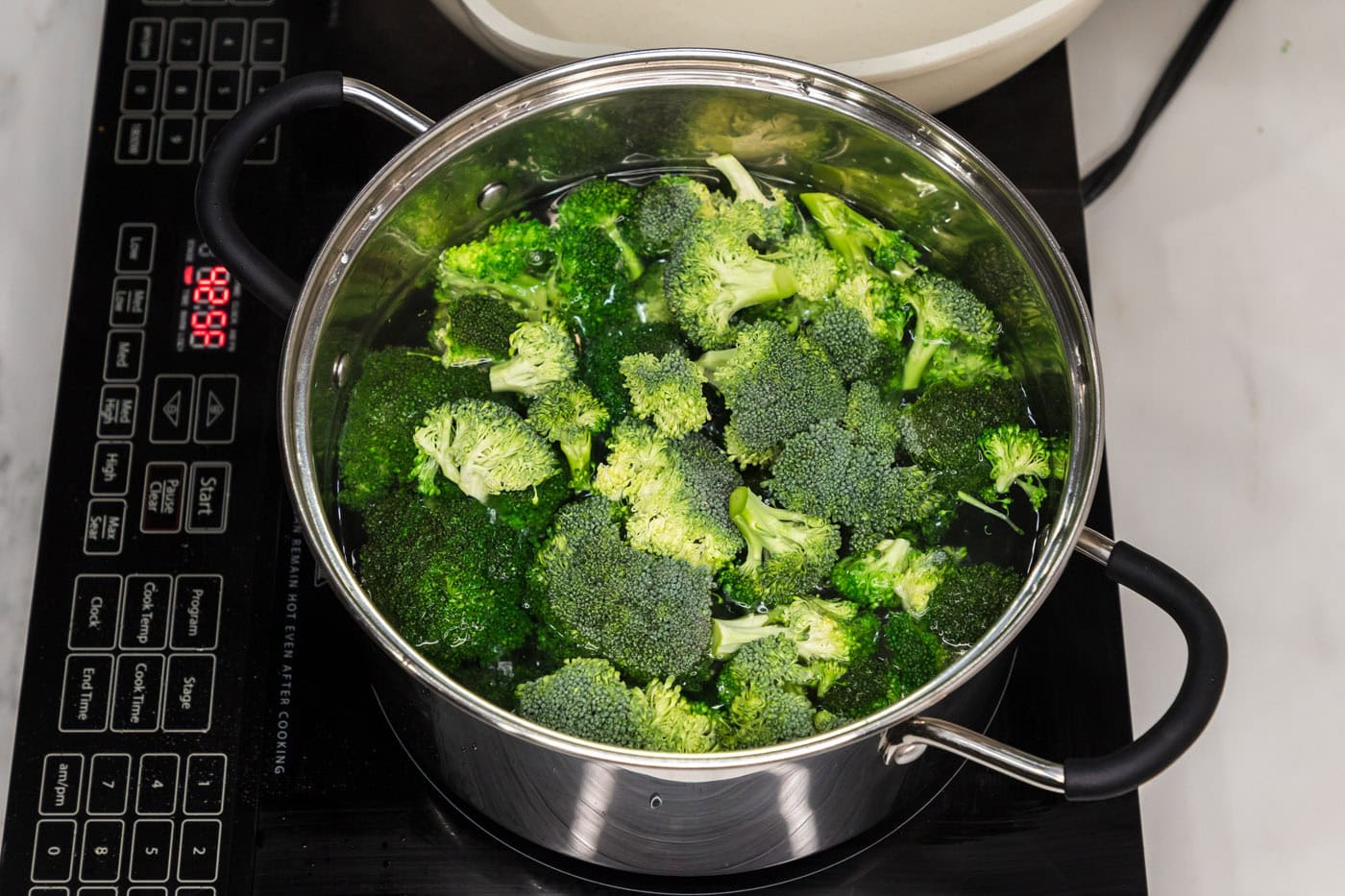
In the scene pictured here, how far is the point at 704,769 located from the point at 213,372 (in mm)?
577

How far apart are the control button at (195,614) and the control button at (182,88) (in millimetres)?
447

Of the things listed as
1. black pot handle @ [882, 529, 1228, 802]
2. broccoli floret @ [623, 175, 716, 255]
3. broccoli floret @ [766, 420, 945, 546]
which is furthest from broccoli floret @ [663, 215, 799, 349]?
black pot handle @ [882, 529, 1228, 802]

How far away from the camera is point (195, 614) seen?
100 cm

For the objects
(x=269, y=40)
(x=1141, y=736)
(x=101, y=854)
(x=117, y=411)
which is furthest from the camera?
(x=269, y=40)

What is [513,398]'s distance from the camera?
1.04 metres

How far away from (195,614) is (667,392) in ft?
1.41

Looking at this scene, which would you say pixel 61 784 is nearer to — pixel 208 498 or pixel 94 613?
pixel 94 613

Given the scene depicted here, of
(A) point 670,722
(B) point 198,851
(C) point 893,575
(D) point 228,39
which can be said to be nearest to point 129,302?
(D) point 228,39

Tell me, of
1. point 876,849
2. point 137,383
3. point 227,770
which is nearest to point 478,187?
point 137,383

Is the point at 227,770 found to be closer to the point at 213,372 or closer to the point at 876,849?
the point at 213,372

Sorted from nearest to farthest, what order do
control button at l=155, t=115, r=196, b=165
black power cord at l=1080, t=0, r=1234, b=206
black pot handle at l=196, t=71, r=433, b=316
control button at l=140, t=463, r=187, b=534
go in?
black pot handle at l=196, t=71, r=433, b=316
control button at l=140, t=463, r=187, b=534
control button at l=155, t=115, r=196, b=165
black power cord at l=1080, t=0, r=1234, b=206

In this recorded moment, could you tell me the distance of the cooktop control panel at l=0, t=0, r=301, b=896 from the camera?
3.13ft

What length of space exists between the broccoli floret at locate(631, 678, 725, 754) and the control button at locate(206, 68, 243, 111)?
2.18 ft

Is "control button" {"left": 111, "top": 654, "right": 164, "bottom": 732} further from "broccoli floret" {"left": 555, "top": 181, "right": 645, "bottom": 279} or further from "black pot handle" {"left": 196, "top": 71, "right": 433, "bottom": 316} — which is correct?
"broccoli floret" {"left": 555, "top": 181, "right": 645, "bottom": 279}
